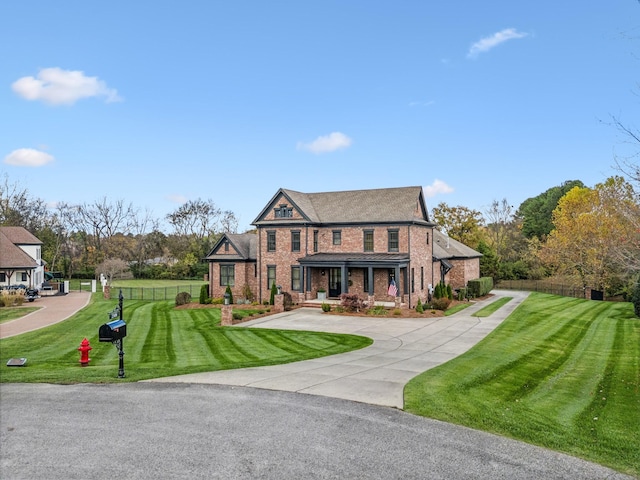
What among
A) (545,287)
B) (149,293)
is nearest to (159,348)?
(149,293)

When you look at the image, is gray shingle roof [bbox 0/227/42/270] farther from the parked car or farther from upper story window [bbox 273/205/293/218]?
upper story window [bbox 273/205/293/218]

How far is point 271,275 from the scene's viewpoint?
117ft

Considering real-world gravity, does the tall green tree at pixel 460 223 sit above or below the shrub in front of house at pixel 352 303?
above

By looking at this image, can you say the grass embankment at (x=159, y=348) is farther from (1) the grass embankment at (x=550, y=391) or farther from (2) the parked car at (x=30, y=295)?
(2) the parked car at (x=30, y=295)

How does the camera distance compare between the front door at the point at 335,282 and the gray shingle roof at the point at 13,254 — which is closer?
the front door at the point at 335,282

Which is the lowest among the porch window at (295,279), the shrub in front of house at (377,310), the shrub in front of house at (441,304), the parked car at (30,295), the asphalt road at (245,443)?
the asphalt road at (245,443)

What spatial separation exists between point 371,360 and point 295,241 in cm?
1955

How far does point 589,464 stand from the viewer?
25.3ft

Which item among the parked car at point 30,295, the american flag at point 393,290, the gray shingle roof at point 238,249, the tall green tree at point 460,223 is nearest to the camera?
the american flag at point 393,290

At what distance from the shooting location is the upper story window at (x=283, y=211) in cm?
3488

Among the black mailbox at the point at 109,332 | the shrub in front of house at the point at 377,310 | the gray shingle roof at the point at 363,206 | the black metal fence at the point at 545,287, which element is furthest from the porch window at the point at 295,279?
the black metal fence at the point at 545,287

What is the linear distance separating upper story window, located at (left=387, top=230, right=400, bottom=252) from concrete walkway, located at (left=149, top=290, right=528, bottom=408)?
6578 millimetres

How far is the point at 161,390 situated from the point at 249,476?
217 inches

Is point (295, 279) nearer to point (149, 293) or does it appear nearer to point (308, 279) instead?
point (308, 279)
